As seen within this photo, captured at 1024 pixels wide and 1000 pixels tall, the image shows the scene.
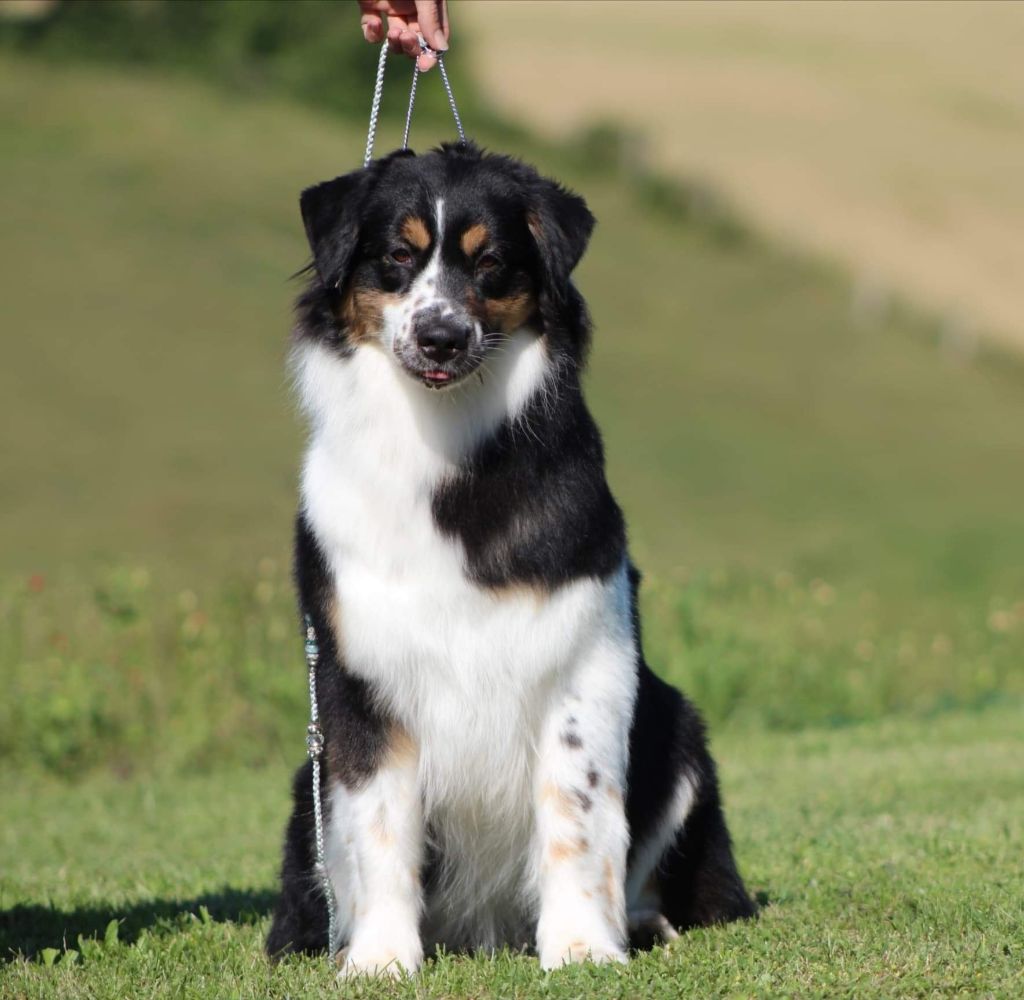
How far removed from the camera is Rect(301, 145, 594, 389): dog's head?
4.89 meters

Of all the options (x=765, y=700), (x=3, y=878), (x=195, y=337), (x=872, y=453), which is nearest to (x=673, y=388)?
(x=872, y=453)

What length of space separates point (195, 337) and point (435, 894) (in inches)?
923

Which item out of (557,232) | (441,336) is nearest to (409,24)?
(557,232)

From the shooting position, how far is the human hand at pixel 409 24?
18.4ft

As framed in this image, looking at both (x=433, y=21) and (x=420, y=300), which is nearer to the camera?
(x=420, y=300)

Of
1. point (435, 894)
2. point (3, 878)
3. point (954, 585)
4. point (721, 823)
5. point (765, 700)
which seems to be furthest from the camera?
point (954, 585)

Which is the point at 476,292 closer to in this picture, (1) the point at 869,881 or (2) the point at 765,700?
(1) the point at 869,881

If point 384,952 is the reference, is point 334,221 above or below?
above

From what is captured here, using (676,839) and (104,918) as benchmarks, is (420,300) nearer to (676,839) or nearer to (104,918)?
(676,839)

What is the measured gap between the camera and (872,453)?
26.7 meters

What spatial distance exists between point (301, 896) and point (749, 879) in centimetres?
197

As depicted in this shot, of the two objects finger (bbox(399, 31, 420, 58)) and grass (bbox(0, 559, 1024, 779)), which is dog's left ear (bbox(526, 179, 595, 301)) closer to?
Result: finger (bbox(399, 31, 420, 58))

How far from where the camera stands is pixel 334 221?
501 centimetres

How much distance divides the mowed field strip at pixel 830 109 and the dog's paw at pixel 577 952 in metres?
28.9
